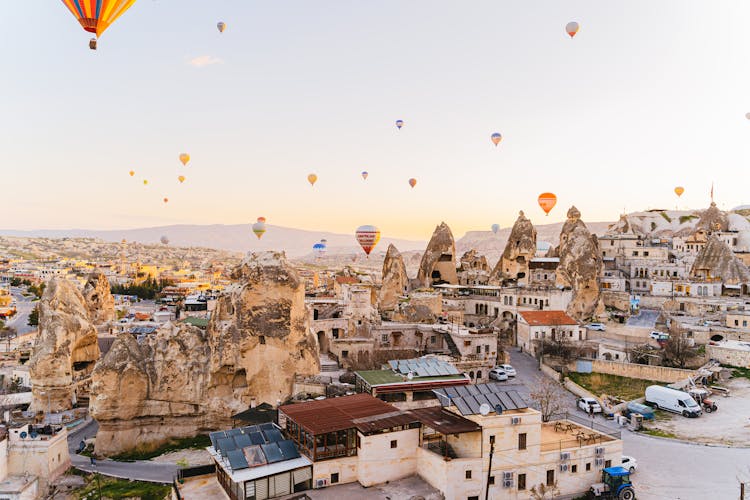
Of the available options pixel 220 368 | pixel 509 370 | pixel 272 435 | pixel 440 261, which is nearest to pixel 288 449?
pixel 272 435

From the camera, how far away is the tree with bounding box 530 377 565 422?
1090 inches

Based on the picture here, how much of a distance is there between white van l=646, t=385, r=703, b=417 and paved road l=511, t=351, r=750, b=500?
3.83 meters

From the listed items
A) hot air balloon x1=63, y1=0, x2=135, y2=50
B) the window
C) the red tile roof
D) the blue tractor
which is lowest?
the blue tractor

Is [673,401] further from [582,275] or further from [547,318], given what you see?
[582,275]

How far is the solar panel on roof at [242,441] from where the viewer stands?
21.3 meters

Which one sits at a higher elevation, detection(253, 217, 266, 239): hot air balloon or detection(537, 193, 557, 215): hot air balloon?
detection(537, 193, 557, 215): hot air balloon

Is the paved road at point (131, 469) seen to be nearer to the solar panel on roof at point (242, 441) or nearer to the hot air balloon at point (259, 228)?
the solar panel on roof at point (242, 441)

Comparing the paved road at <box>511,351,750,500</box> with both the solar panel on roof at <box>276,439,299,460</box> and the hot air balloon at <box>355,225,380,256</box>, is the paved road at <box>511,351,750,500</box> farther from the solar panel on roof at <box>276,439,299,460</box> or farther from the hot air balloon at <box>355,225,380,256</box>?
the hot air balloon at <box>355,225,380,256</box>

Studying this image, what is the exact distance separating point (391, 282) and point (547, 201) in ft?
65.0

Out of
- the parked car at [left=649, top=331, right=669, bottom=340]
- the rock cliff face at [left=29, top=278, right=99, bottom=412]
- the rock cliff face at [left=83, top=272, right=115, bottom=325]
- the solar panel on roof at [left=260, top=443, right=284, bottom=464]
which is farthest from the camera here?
the rock cliff face at [left=83, top=272, right=115, bottom=325]

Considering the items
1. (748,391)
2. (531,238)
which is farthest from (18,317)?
(748,391)

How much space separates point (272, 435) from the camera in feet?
72.8

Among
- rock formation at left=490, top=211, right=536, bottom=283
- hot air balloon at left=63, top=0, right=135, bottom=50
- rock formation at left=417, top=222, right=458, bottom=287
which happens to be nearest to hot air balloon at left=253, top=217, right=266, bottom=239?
rock formation at left=417, top=222, right=458, bottom=287

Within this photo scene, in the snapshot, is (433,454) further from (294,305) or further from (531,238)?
(531,238)
